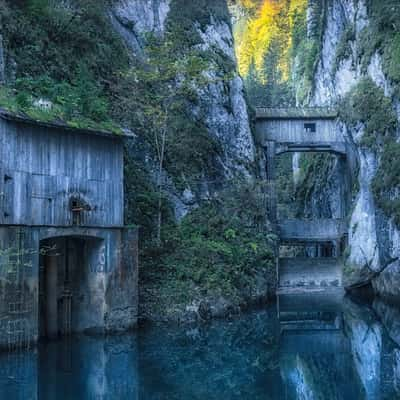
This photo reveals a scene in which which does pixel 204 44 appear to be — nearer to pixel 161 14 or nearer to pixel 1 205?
pixel 161 14

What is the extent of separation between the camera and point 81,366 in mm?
14969

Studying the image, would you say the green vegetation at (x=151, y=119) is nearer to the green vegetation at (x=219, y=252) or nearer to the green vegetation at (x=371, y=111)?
the green vegetation at (x=219, y=252)

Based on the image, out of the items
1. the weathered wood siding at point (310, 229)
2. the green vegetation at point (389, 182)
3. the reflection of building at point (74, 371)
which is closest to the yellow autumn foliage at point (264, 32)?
the weathered wood siding at point (310, 229)

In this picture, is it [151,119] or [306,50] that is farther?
[306,50]

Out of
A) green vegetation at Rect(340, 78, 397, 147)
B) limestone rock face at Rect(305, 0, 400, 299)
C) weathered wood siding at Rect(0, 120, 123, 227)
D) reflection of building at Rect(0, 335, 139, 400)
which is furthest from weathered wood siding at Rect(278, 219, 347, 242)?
reflection of building at Rect(0, 335, 139, 400)

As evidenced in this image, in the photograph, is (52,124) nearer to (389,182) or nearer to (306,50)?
(389,182)

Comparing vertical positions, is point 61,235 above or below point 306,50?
below

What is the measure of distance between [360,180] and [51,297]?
21.4 m

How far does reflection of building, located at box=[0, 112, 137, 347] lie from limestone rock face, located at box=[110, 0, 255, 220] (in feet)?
34.5

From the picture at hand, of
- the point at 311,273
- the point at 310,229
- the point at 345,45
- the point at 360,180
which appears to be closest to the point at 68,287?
the point at 311,273

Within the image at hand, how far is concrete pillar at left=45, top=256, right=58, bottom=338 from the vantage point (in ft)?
62.7

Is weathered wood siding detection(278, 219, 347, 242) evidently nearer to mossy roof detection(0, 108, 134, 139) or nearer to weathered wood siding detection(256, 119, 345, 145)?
weathered wood siding detection(256, 119, 345, 145)

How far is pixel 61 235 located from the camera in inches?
711

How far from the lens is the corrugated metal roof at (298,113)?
37.6 meters
